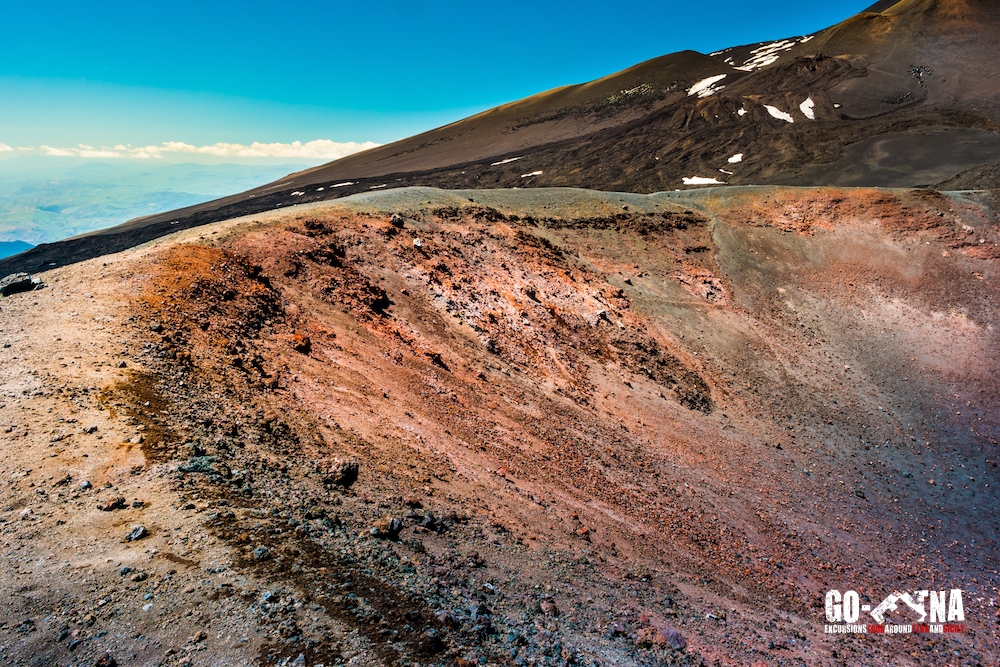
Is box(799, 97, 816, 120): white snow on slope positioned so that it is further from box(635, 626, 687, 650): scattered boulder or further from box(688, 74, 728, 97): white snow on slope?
box(635, 626, 687, 650): scattered boulder

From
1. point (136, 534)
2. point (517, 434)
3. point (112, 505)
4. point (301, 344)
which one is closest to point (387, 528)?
point (136, 534)

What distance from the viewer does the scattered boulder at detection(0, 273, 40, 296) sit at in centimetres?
1394

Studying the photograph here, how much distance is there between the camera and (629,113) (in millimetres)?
113562

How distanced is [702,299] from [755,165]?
47.9 meters

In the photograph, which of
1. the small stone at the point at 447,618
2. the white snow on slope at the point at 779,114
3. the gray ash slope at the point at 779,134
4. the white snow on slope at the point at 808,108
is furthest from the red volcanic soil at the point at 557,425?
the white snow on slope at the point at 808,108

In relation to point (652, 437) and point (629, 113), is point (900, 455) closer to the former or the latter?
point (652, 437)

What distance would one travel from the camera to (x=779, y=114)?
7812 centimetres

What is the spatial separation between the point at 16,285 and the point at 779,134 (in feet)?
272

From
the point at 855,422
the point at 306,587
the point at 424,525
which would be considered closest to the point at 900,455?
the point at 855,422

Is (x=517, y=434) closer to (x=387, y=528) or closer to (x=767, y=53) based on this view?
(x=387, y=528)

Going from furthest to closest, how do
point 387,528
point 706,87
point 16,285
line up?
point 706,87 < point 16,285 < point 387,528

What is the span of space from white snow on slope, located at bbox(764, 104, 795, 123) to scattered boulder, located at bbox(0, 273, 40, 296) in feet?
295

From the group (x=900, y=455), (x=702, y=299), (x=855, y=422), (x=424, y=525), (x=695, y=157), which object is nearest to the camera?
(x=424, y=525)

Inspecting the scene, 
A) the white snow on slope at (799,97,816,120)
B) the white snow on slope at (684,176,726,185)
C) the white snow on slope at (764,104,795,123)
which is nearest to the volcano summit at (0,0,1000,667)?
the white snow on slope at (684,176,726,185)
